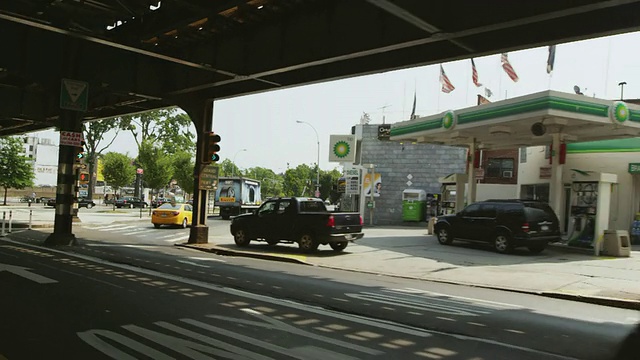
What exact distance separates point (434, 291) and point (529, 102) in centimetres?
1013

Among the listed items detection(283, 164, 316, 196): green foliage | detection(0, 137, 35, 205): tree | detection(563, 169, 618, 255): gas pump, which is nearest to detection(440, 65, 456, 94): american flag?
detection(563, 169, 618, 255): gas pump

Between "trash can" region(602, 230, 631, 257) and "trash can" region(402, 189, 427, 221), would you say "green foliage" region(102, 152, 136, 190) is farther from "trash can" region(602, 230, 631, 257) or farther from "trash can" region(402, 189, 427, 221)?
"trash can" region(602, 230, 631, 257)

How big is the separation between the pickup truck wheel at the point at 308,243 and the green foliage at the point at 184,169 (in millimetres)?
41789

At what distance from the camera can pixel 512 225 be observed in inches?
654

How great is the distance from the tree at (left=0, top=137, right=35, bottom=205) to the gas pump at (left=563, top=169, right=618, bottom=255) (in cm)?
5403

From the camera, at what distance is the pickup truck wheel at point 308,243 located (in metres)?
16.2

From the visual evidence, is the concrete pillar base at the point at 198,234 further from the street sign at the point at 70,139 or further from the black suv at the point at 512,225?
the black suv at the point at 512,225

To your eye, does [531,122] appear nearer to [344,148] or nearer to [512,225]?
[512,225]

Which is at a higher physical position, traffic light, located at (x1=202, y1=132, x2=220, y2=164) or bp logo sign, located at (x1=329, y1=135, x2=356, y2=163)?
bp logo sign, located at (x1=329, y1=135, x2=356, y2=163)

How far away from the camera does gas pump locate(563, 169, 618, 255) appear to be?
17.0m

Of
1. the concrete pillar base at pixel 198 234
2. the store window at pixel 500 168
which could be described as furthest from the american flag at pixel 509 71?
the concrete pillar base at pixel 198 234

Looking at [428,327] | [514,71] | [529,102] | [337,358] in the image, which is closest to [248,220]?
[529,102]

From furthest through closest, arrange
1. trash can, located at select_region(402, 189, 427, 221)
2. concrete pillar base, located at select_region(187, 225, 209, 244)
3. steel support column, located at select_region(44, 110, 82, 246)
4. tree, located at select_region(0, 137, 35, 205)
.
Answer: tree, located at select_region(0, 137, 35, 205) → trash can, located at select_region(402, 189, 427, 221) → concrete pillar base, located at select_region(187, 225, 209, 244) → steel support column, located at select_region(44, 110, 82, 246)

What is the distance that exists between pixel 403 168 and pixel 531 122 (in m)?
19.9
